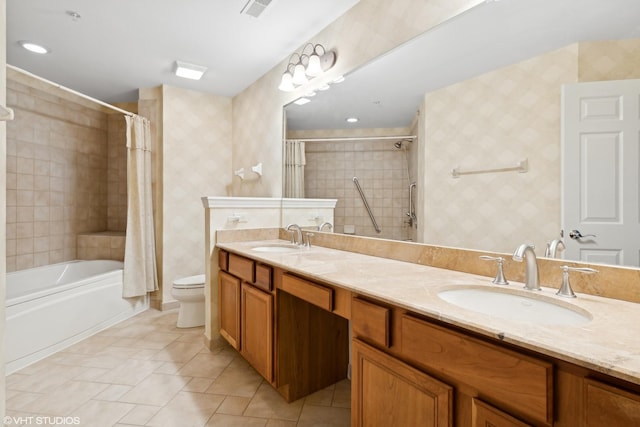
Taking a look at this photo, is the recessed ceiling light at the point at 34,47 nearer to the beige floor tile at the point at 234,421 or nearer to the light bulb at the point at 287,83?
the light bulb at the point at 287,83

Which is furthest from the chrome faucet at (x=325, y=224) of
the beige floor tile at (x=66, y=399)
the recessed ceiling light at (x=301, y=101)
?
the beige floor tile at (x=66, y=399)

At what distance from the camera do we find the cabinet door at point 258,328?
5.73 ft

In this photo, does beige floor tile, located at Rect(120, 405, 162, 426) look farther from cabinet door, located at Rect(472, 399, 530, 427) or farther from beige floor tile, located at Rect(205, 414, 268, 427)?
cabinet door, located at Rect(472, 399, 530, 427)

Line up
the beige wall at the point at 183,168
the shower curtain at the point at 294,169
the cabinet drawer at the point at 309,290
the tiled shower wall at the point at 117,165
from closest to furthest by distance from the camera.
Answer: the cabinet drawer at the point at 309,290, the shower curtain at the point at 294,169, the beige wall at the point at 183,168, the tiled shower wall at the point at 117,165

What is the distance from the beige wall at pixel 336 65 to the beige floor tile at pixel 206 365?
4.53 feet

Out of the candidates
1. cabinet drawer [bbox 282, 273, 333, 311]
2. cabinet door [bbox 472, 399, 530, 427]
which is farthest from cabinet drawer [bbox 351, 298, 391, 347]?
cabinet door [bbox 472, 399, 530, 427]

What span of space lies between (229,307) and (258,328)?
486mm

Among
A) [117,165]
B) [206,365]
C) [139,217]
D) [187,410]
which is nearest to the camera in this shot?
[187,410]

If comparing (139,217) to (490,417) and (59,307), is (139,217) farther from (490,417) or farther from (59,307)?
(490,417)

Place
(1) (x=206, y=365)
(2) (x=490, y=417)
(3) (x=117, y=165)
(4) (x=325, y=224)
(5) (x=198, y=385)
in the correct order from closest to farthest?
1. (2) (x=490, y=417)
2. (5) (x=198, y=385)
3. (1) (x=206, y=365)
4. (4) (x=325, y=224)
5. (3) (x=117, y=165)

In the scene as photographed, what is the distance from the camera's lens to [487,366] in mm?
757

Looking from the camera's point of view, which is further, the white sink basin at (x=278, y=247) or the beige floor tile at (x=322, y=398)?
the white sink basin at (x=278, y=247)

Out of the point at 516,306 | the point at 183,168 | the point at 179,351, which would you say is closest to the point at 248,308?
the point at 179,351

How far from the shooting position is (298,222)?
101 inches
